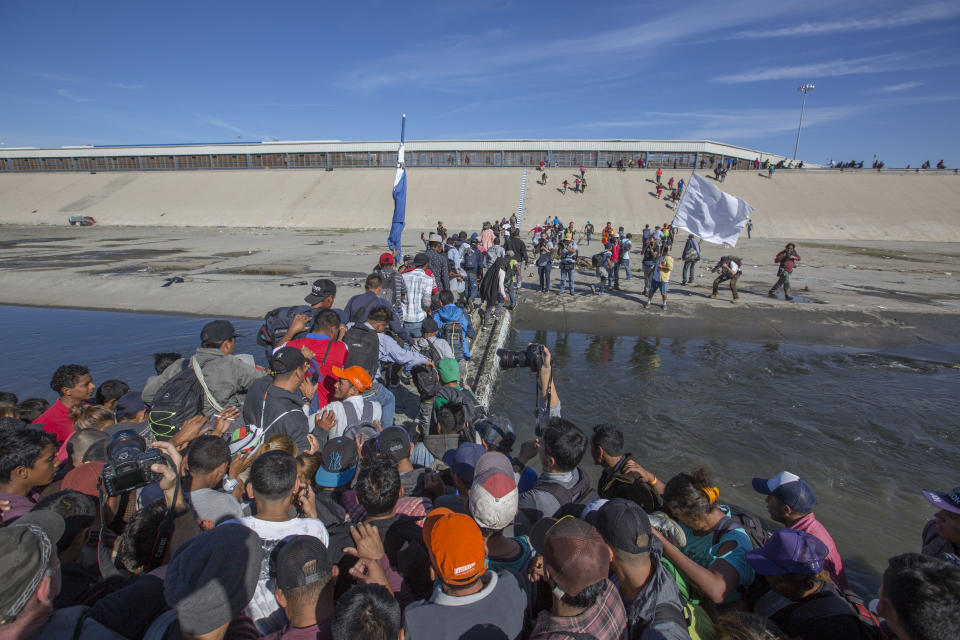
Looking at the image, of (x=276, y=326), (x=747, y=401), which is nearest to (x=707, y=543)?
(x=276, y=326)

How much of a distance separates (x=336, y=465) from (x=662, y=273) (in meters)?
10.5

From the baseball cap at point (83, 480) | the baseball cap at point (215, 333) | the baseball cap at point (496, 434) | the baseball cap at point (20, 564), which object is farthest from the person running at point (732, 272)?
the baseball cap at point (20, 564)

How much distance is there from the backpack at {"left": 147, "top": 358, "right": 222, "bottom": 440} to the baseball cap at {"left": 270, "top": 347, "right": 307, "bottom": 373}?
0.76m

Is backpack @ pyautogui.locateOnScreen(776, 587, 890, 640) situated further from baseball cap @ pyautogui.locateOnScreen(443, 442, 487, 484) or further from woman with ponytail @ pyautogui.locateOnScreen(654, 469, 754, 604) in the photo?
baseball cap @ pyautogui.locateOnScreen(443, 442, 487, 484)

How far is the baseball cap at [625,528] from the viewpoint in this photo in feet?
6.44

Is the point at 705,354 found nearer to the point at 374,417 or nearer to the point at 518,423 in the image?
the point at 518,423

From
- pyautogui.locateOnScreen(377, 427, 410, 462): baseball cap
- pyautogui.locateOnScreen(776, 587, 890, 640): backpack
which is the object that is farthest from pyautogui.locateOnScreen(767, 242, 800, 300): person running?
pyautogui.locateOnScreen(377, 427, 410, 462): baseball cap

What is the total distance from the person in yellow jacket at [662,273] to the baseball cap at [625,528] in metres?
10.4

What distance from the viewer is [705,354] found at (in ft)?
30.3

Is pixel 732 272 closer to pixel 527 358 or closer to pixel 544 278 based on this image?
pixel 544 278

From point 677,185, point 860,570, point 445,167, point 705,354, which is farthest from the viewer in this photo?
point 445,167

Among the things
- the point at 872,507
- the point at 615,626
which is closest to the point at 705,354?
the point at 872,507

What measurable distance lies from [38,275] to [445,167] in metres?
37.1

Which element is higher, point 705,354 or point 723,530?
point 723,530
